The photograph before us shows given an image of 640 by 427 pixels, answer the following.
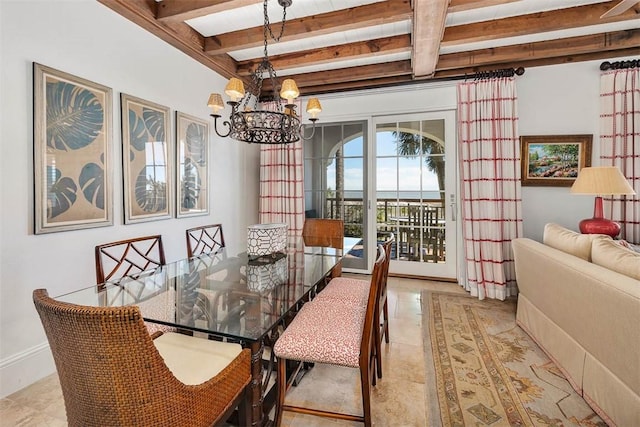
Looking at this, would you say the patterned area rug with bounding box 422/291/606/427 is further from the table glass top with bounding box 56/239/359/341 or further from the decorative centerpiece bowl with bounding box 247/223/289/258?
the decorative centerpiece bowl with bounding box 247/223/289/258

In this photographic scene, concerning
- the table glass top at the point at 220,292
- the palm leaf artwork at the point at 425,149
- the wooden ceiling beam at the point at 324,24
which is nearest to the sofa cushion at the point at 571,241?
the palm leaf artwork at the point at 425,149

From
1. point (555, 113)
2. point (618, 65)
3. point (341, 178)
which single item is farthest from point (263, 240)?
point (618, 65)

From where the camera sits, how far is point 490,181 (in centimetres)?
321

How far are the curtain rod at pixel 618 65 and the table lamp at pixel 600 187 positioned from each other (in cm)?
126

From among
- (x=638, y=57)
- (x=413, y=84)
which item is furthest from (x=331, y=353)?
(x=638, y=57)

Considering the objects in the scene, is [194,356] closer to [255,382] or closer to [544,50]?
[255,382]

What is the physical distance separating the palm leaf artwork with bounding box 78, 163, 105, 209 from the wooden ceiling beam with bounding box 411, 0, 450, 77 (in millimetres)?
2509

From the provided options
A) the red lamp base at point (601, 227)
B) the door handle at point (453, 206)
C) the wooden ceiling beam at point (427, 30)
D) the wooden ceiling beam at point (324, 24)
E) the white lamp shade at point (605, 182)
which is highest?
the wooden ceiling beam at point (324, 24)

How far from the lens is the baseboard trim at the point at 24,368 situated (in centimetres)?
169

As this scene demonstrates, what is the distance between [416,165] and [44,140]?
3490 millimetres

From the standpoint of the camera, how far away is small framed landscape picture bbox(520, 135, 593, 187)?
10.5ft

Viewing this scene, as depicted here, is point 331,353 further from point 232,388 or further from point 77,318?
point 77,318

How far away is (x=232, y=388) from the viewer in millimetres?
1104

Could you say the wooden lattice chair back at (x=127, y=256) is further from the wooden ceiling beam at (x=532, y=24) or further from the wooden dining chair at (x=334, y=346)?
the wooden ceiling beam at (x=532, y=24)
